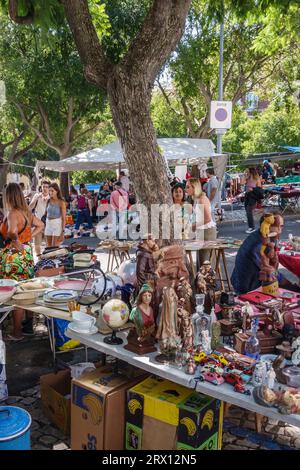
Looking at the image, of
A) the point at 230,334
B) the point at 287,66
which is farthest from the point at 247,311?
the point at 287,66

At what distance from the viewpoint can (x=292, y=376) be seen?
276 cm

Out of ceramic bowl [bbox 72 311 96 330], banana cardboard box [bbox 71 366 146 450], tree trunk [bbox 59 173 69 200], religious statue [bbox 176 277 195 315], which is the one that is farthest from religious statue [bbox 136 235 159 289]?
tree trunk [bbox 59 173 69 200]

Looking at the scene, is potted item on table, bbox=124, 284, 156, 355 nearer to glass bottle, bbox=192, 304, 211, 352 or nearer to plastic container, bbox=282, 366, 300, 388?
glass bottle, bbox=192, 304, 211, 352

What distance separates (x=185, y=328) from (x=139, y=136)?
2117 mm

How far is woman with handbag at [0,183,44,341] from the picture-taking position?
500 centimetres

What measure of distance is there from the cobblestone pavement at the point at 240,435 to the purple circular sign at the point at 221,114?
329 inches

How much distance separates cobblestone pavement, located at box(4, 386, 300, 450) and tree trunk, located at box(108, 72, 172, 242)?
2287mm

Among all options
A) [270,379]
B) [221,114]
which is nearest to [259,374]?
[270,379]

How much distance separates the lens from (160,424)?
9.59 feet

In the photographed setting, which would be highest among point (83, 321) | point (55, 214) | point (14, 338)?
point (55, 214)

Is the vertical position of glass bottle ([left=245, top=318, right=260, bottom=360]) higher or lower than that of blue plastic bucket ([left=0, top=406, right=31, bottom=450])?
higher

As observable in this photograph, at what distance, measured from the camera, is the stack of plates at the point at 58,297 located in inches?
158

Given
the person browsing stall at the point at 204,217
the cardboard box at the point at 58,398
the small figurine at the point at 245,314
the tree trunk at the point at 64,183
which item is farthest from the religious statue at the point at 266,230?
the tree trunk at the point at 64,183

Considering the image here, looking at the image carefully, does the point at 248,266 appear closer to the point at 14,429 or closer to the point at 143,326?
the point at 143,326
